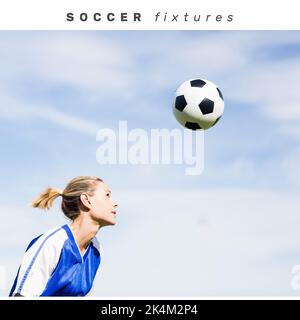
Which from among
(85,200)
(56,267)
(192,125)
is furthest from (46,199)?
(192,125)

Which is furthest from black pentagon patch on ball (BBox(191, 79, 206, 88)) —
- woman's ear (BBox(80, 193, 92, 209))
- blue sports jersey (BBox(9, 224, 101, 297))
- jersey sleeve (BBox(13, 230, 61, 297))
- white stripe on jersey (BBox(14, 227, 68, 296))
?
jersey sleeve (BBox(13, 230, 61, 297))

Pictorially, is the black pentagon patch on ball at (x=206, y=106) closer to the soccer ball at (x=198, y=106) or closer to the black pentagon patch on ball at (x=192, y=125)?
the soccer ball at (x=198, y=106)

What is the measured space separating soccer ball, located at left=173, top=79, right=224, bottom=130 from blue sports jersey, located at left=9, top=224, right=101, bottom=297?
279 cm

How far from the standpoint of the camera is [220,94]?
36.7 feet

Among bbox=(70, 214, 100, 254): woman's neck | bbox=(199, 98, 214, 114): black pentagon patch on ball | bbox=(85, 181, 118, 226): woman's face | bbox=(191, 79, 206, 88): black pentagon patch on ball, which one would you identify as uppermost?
bbox=(191, 79, 206, 88): black pentagon patch on ball

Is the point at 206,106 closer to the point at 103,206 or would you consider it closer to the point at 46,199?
the point at 103,206

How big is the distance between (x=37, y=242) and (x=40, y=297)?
2.88ft

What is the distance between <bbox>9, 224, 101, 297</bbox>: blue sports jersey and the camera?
951 cm

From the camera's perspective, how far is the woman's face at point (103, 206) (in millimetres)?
10391

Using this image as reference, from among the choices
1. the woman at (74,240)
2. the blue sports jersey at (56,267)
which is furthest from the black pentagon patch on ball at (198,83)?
the blue sports jersey at (56,267)

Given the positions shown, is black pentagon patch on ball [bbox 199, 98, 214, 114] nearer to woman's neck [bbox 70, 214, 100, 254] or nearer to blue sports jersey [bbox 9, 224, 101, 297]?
woman's neck [bbox 70, 214, 100, 254]

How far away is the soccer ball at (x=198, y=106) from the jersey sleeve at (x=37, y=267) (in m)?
3.23
